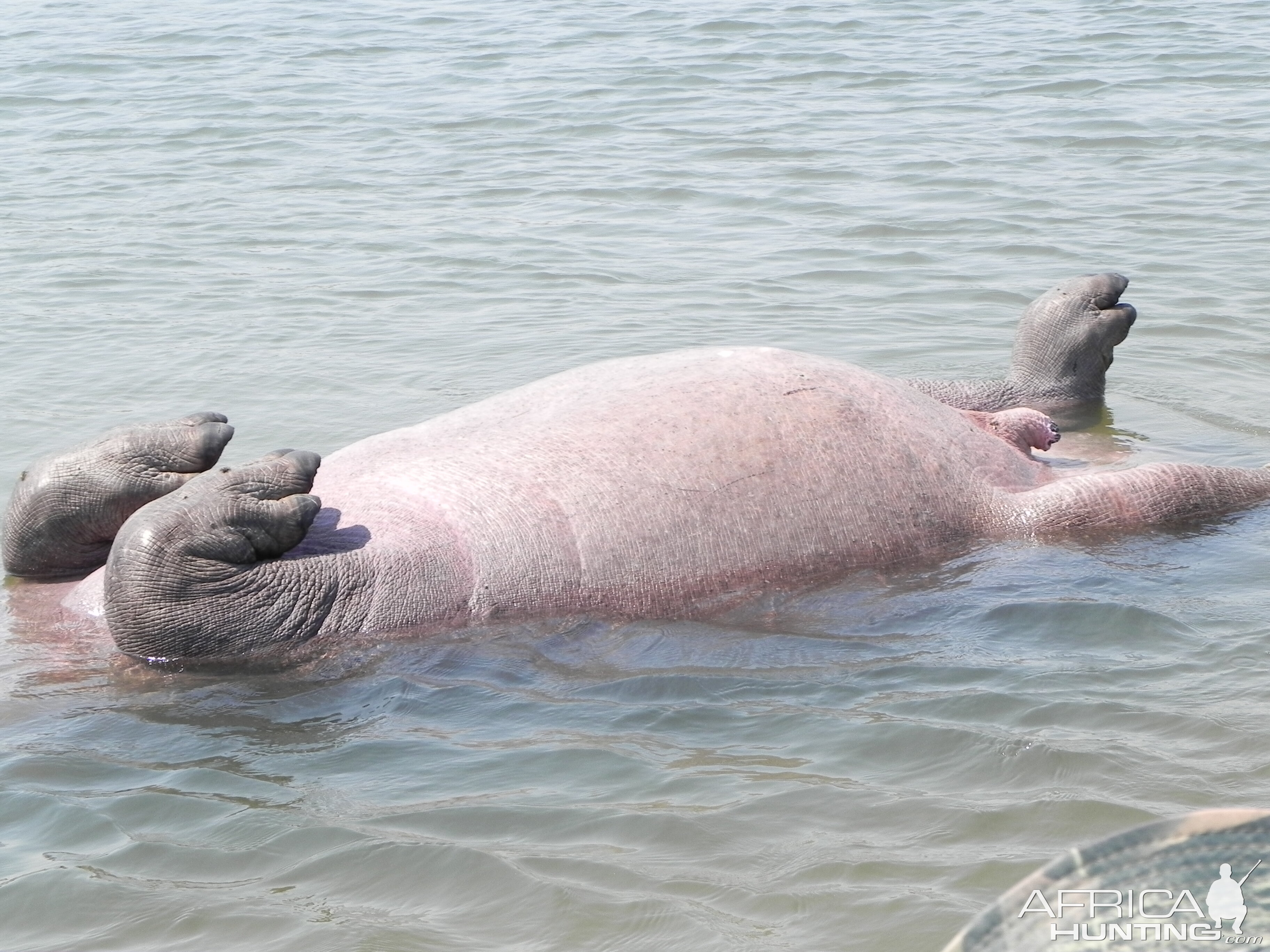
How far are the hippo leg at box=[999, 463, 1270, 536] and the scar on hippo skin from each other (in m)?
1.20

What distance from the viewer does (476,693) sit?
16.5 ft

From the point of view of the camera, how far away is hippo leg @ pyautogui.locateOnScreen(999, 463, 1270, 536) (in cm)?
600

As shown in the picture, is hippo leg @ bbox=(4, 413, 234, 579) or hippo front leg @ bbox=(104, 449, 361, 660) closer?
hippo front leg @ bbox=(104, 449, 361, 660)

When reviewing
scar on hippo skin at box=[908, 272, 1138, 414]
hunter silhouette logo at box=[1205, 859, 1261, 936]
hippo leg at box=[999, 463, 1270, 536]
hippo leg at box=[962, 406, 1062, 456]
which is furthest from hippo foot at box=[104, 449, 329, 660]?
scar on hippo skin at box=[908, 272, 1138, 414]

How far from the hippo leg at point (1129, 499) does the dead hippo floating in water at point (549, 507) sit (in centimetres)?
1

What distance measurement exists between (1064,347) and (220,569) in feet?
14.0

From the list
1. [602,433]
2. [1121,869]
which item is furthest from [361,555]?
[1121,869]

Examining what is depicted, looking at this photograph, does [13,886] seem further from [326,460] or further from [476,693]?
[326,460]

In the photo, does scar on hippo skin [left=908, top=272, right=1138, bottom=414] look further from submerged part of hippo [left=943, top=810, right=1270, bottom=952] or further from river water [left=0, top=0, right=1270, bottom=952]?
submerged part of hippo [left=943, top=810, right=1270, bottom=952]

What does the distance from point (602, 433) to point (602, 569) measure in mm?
514

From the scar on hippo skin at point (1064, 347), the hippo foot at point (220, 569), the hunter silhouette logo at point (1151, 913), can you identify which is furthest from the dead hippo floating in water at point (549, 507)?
the hunter silhouette logo at point (1151, 913)

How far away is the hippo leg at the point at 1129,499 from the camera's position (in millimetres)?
6004

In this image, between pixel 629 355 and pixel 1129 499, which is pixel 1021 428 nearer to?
pixel 1129 499

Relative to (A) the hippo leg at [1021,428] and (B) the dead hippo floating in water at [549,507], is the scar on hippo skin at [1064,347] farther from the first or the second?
(B) the dead hippo floating in water at [549,507]
